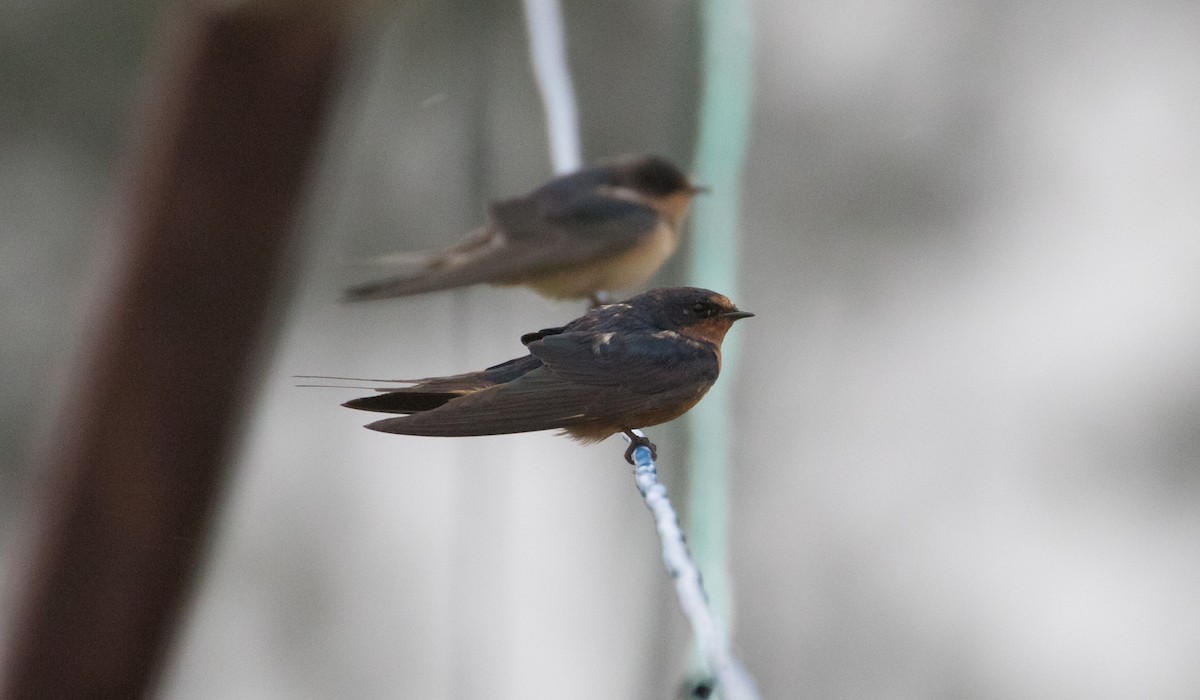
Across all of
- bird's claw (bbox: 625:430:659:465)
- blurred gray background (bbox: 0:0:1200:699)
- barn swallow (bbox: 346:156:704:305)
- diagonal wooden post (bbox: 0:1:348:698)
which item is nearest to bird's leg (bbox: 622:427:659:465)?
bird's claw (bbox: 625:430:659:465)

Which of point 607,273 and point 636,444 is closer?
point 636,444

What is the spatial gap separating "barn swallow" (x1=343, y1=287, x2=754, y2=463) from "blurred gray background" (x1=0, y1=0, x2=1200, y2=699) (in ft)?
6.21

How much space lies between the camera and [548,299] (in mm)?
665

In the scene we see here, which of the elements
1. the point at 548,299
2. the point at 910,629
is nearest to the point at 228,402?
the point at 548,299

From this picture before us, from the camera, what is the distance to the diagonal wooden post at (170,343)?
1.03m

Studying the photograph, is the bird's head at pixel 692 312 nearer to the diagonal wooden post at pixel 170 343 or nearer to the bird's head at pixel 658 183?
the bird's head at pixel 658 183

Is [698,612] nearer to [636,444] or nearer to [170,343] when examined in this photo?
[636,444]

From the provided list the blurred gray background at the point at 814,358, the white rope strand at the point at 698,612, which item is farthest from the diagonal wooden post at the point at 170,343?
the blurred gray background at the point at 814,358

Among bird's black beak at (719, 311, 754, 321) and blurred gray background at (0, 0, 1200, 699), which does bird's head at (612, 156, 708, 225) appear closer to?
bird's black beak at (719, 311, 754, 321)

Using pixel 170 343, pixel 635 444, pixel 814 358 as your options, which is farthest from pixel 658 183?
pixel 814 358

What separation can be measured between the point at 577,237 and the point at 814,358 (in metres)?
1.97

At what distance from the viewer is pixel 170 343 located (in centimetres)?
107

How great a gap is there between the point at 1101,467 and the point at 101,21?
7.79 feet

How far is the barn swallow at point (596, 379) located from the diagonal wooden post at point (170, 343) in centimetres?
66
